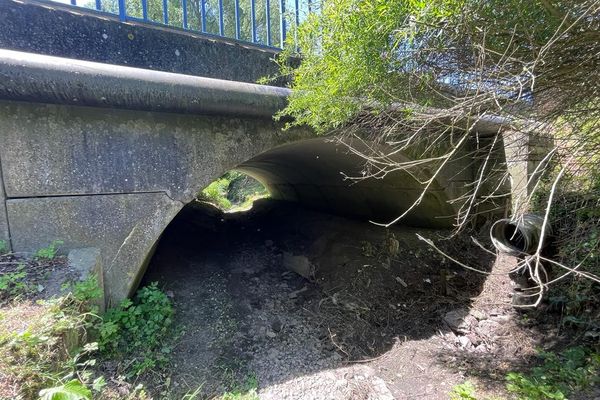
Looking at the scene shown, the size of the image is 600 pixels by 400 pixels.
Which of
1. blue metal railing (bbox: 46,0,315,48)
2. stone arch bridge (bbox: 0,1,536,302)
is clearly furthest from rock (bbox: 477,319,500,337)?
blue metal railing (bbox: 46,0,315,48)

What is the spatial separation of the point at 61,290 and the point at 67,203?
0.61 metres

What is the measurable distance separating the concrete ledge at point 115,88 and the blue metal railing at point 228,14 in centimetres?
76

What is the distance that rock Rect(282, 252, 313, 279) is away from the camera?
4401 millimetres

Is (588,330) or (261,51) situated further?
(261,51)

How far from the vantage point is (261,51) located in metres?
3.28

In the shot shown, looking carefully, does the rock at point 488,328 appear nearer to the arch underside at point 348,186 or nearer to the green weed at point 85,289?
the arch underside at point 348,186

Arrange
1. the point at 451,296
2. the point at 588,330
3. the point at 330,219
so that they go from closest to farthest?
the point at 588,330 < the point at 451,296 < the point at 330,219

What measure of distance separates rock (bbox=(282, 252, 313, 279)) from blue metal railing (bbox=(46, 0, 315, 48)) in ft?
8.90

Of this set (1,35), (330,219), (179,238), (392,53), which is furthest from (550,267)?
(1,35)

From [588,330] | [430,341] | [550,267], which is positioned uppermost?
[550,267]

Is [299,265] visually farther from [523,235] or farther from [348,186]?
[523,235]

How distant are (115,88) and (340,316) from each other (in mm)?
2916

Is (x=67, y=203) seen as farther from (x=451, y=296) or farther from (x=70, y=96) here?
(x=451, y=296)

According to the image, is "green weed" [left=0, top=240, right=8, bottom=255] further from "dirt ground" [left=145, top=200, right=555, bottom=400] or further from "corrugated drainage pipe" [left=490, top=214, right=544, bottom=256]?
"corrugated drainage pipe" [left=490, top=214, right=544, bottom=256]
